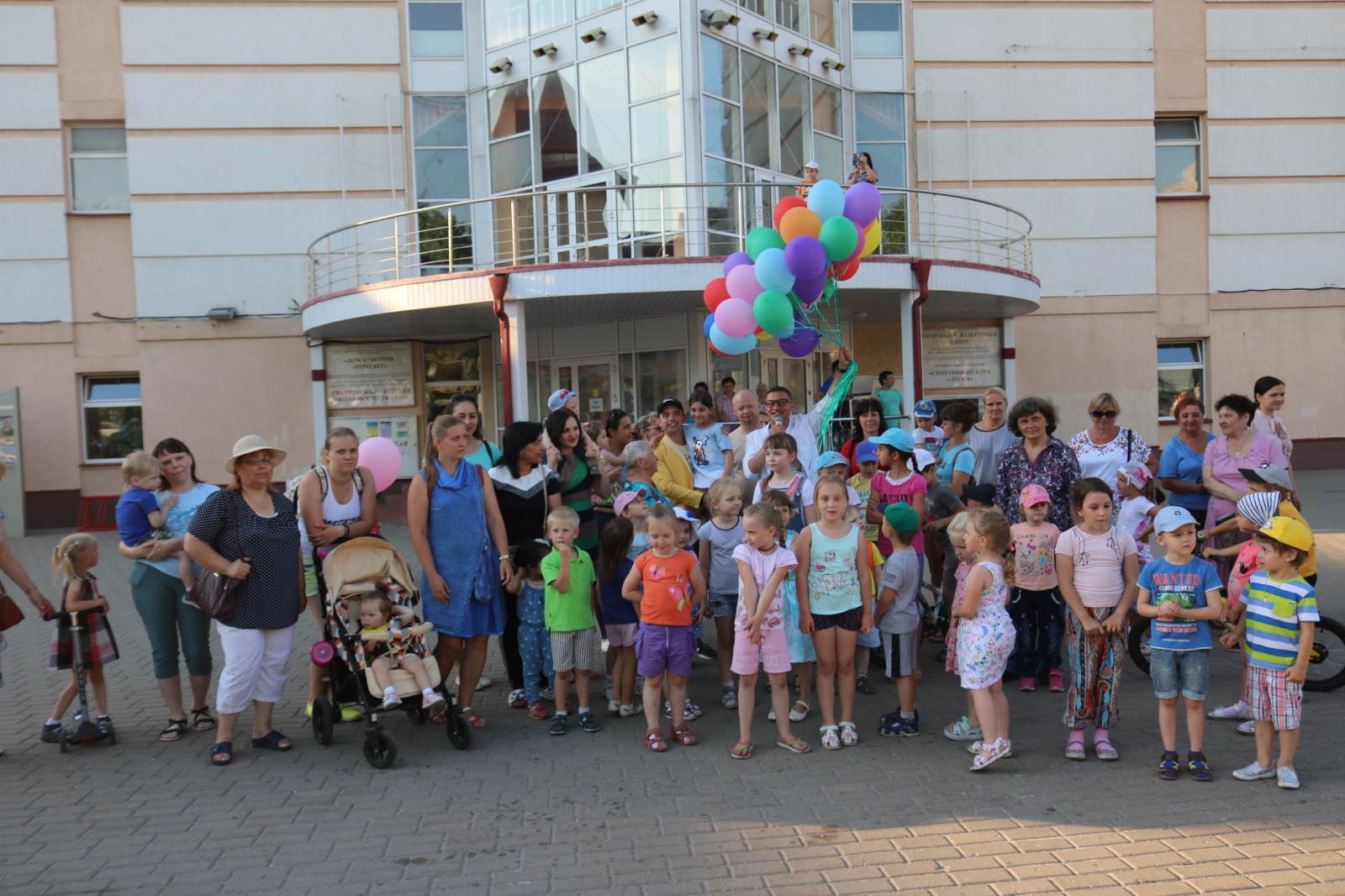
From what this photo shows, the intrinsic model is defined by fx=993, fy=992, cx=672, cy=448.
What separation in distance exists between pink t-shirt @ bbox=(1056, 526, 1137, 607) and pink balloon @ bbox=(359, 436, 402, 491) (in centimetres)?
384

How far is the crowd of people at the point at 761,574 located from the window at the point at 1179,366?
12551mm

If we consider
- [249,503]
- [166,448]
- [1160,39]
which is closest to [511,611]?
[249,503]

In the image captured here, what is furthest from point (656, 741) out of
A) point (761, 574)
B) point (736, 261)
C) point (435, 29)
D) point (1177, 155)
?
point (1177, 155)

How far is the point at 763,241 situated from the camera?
802cm

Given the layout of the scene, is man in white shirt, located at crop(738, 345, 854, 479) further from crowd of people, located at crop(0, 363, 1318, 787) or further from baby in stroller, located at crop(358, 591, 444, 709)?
baby in stroller, located at crop(358, 591, 444, 709)

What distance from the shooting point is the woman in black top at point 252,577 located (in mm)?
5176

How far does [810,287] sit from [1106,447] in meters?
2.63

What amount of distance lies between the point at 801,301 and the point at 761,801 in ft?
15.1

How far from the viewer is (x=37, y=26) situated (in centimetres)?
1647

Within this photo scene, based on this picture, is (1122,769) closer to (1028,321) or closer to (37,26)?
(1028,321)

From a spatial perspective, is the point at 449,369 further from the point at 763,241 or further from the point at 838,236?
the point at 838,236

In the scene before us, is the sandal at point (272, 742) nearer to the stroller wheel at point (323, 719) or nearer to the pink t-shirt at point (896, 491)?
the stroller wheel at point (323, 719)

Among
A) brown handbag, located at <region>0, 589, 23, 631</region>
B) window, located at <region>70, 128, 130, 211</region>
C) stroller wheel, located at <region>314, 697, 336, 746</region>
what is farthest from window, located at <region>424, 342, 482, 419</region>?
stroller wheel, located at <region>314, 697, 336, 746</region>

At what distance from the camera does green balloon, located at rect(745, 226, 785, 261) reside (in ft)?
26.1
